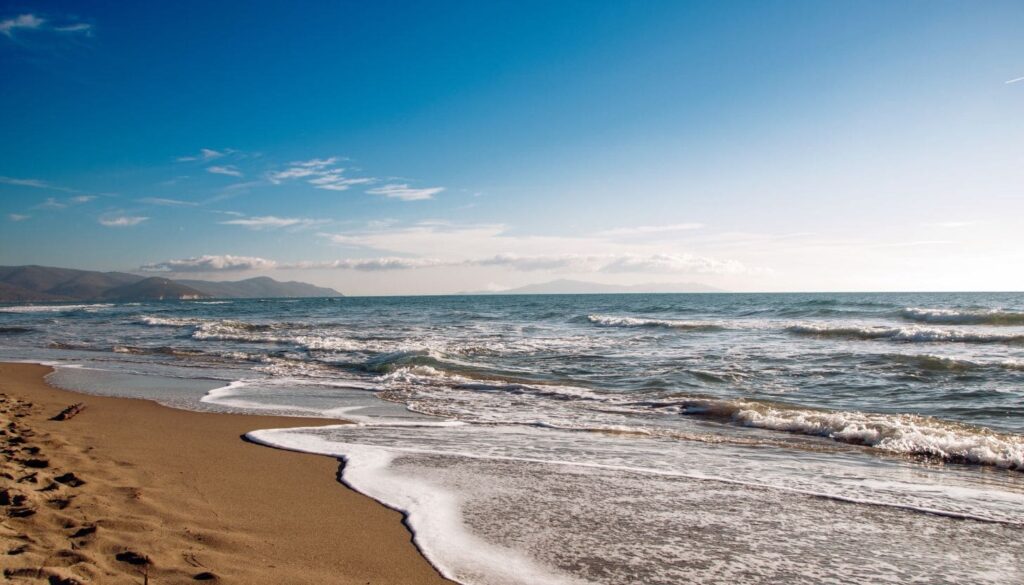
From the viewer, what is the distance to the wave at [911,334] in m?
20.0

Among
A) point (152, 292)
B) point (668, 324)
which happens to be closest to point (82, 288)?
point (152, 292)

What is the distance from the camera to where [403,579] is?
3.30m

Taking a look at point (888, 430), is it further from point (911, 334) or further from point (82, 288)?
point (82, 288)

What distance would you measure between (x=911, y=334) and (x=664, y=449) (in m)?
19.8

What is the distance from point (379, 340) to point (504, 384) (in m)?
11.4

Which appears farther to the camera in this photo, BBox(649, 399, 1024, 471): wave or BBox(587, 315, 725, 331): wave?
BBox(587, 315, 725, 331): wave

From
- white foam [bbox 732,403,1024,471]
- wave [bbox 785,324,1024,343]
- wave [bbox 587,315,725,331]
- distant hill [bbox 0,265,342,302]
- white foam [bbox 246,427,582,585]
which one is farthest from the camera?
distant hill [bbox 0,265,342,302]

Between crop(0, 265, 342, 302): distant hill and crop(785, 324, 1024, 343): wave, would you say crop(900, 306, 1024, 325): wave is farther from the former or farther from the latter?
crop(0, 265, 342, 302): distant hill

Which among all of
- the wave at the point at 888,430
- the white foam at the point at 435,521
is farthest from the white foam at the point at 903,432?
the white foam at the point at 435,521

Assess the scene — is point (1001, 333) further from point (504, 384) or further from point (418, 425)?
point (418, 425)

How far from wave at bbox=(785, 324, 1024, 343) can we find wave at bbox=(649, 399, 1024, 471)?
590 inches

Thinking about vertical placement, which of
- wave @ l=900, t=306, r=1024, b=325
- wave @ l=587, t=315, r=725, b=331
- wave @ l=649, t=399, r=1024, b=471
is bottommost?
wave @ l=649, t=399, r=1024, b=471

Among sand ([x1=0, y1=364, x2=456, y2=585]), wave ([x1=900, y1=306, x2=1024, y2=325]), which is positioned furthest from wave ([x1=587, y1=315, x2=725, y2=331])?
sand ([x1=0, y1=364, x2=456, y2=585])

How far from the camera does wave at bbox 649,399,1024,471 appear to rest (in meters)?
6.52
